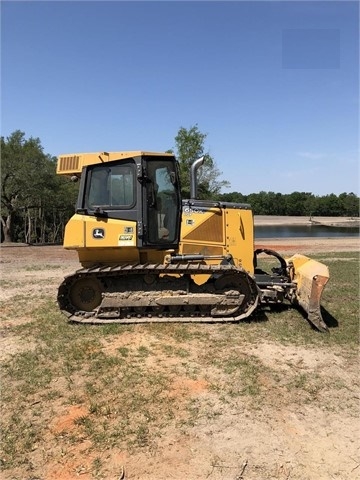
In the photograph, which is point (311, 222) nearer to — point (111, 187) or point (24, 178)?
point (24, 178)

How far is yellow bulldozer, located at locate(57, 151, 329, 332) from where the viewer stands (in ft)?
26.0

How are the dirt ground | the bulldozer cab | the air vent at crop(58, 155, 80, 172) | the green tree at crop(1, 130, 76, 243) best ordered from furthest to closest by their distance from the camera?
the green tree at crop(1, 130, 76, 243) < the air vent at crop(58, 155, 80, 172) < the bulldozer cab < the dirt ground

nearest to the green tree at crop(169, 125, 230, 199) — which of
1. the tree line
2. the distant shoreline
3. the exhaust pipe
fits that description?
the tree line

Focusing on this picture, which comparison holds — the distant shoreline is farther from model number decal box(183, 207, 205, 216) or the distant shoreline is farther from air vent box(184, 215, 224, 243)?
model number decal box(183, 207, 205, 216)

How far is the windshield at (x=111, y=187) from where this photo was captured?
8.10m

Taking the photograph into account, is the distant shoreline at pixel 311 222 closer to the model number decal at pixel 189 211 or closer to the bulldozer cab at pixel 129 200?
the model number decal at pixel 189 211

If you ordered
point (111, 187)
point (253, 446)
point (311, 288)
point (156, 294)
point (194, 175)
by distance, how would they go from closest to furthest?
point (253, 446) → point (311, 288) → point (156, 294) → point (111, 187) → point (194, 175)

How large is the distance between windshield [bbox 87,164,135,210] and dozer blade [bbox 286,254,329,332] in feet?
11.6

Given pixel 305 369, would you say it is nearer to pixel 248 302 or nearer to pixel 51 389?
pixel 248 302

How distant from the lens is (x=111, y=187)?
820cm

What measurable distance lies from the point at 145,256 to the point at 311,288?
3.11 meters

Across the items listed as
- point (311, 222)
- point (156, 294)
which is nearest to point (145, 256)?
point (156, 294)

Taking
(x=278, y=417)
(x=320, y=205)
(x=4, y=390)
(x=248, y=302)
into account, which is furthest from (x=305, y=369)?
(x=320, y=205)

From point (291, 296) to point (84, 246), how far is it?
419 cm
